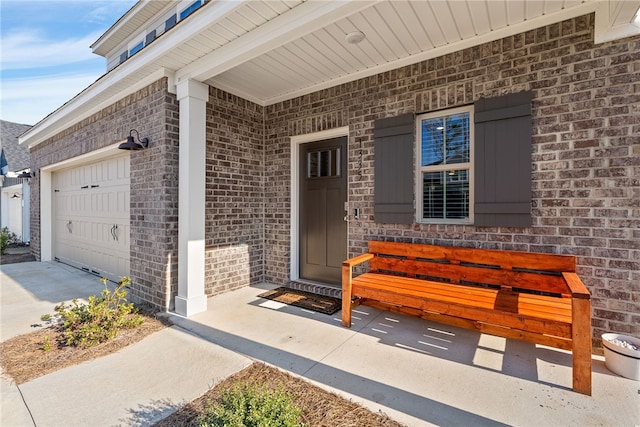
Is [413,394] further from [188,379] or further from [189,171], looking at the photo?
[189,171]

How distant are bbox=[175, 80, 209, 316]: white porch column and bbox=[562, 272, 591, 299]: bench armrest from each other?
12.0 feet

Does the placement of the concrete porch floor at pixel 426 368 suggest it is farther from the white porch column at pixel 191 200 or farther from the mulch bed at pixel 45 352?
the mulch bed at pixel 45 352

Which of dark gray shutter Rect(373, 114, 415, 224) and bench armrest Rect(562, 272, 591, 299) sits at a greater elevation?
dark gray shutter Rect(373, 114, 415, 224)

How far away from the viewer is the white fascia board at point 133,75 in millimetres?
2730

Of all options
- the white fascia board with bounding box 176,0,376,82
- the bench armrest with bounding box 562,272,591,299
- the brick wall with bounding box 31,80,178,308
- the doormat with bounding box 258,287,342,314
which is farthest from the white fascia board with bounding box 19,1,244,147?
the bench armrest with bounding box 562,272,591,299

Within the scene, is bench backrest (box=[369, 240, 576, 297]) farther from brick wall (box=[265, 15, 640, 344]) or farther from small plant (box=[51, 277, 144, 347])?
small plant (box=[51, 277, 144, 347])

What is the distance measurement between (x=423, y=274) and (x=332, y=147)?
2.24 m

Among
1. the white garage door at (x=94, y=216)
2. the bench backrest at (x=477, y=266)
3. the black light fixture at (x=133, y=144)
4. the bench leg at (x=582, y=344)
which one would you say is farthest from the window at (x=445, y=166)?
the white garage door at (x=94, y=216)

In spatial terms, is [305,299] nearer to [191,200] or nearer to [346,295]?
[346,295]

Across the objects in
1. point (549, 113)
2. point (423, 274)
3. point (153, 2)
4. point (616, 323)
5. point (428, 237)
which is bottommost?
point (616, 323)

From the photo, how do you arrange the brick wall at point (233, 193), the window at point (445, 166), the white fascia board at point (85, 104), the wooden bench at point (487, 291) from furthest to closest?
1. the brick wall at point (233, 193)
2. the white fascia board at point (85, 104)
3. the window at point (445, 166)
4. the wooden bench at point (487, 291)

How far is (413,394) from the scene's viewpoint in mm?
1968

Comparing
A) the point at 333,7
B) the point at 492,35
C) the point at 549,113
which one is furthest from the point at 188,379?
the point at 492,35

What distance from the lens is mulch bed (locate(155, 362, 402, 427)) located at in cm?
170
